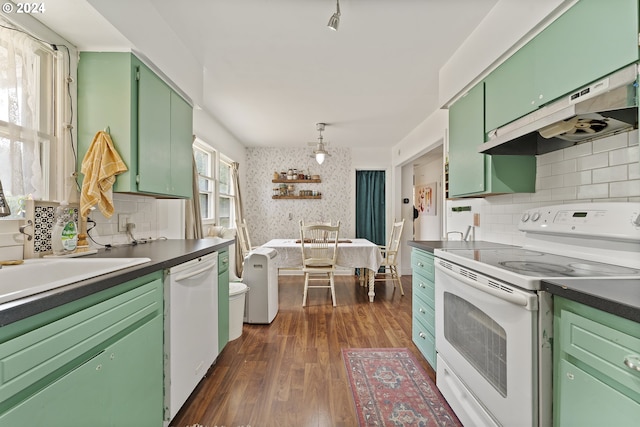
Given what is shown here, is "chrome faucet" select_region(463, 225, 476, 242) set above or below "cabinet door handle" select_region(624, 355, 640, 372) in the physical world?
above

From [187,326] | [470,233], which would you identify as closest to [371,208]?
[470,233]

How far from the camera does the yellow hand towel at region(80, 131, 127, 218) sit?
153cm

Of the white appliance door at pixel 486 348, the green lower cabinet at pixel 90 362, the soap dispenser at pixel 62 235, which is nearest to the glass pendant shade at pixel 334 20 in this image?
the white appliance door at pixel 486 348

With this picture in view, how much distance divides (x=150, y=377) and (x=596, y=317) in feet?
5.63

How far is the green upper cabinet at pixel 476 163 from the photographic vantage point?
6.15ft

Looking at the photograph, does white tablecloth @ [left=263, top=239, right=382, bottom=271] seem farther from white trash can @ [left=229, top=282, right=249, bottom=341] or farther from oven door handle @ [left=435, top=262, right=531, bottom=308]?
oven door handle @ [left=435, top=262, right=531, bottom=308]

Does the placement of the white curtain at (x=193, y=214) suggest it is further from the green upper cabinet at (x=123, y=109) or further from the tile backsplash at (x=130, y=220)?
the green upper cabinet at (x=123, y=109)

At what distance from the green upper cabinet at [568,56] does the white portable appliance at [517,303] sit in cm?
60

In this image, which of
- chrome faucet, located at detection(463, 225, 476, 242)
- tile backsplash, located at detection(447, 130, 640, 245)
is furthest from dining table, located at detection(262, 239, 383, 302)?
tile backsplash, located at detection(447, 130, 640, 245)

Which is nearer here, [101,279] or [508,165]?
[101,279]

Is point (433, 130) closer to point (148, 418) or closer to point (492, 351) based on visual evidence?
point (492, 351)

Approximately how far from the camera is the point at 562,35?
1.32 metres

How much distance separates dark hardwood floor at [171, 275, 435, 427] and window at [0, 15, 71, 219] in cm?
146

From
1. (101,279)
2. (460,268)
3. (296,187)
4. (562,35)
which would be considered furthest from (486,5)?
(296,187)
